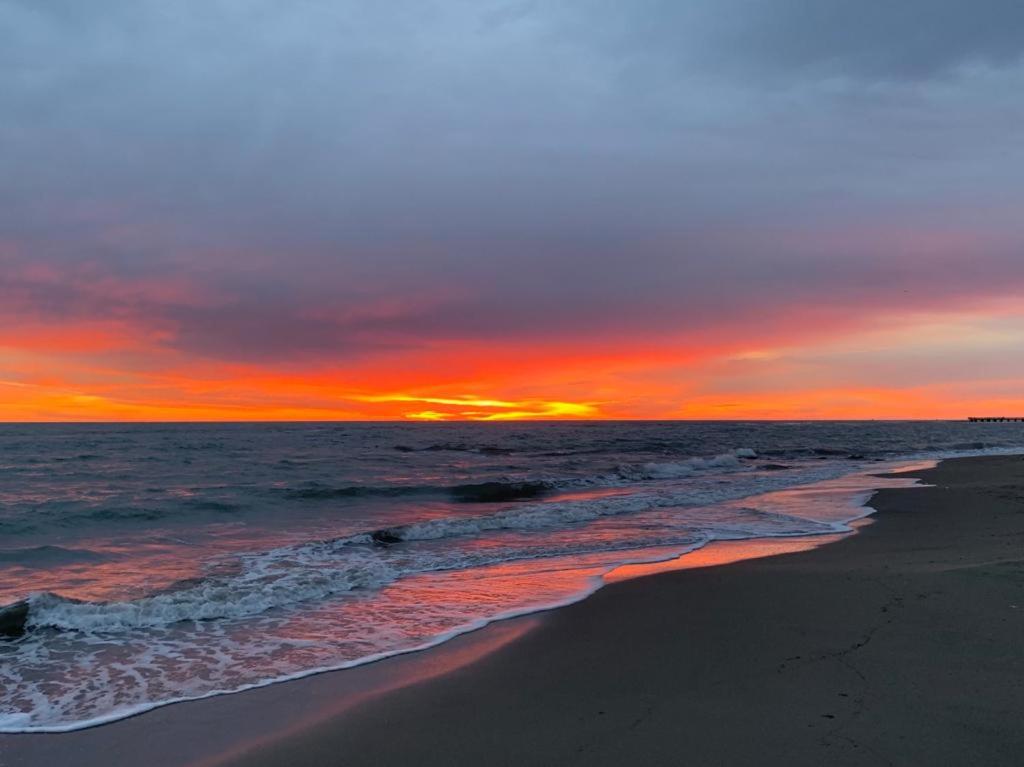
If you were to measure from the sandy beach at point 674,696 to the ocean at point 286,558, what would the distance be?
2.49 ft

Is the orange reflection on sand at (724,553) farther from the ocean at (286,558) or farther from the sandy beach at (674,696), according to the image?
the sandy beach at (674,696)

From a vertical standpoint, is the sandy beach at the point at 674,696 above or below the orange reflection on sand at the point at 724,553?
above

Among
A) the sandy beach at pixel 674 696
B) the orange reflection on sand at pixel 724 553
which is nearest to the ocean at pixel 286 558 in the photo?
the orange reflection on sand at pixel 724 553

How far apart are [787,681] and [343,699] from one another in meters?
3.64

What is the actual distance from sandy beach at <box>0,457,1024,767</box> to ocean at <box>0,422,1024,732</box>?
0.76 meters

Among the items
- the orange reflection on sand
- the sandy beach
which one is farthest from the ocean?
the sandy beach

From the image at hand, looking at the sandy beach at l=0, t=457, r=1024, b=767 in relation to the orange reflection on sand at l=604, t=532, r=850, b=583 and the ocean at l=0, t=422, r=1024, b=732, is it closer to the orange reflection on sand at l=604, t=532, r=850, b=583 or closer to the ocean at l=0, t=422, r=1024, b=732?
the ocean at l=0, t=422, r=1024, b=732

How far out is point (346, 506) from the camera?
72.8 feet

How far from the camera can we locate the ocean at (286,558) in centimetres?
712

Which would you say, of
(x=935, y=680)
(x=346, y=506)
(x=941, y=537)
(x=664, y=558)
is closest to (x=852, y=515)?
(x=941, y=537)

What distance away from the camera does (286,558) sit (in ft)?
43.3

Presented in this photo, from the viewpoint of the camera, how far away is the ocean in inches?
280

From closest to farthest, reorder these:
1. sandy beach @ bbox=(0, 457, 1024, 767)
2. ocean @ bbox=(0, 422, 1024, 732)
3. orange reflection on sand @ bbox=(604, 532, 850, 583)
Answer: sandy beach @ bbox=(0, 457, 1024, 767)
ocean @ bbox=(0, 422, 1024, 732)
orange reflection on sand @ bbox=(604, 532, 850, 583)

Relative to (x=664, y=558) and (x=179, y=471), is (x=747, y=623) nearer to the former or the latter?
(x=664, y=558)
